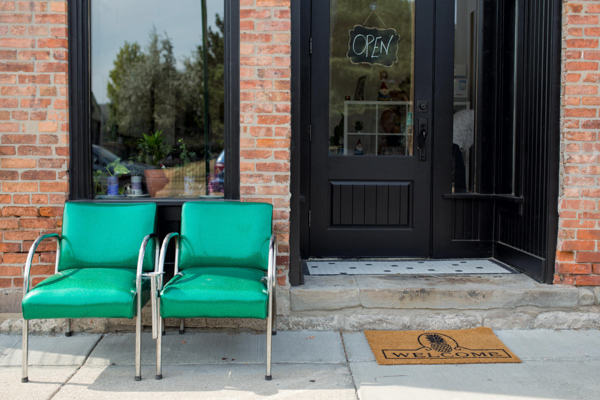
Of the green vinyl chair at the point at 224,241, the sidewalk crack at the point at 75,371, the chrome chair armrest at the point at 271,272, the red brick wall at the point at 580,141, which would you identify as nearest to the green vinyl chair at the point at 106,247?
the green vinyl chair at the point at 224,241

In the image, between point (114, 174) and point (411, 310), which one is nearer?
point (411, 310)

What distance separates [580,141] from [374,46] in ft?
5.63

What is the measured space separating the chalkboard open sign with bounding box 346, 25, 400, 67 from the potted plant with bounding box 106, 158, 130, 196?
196cm

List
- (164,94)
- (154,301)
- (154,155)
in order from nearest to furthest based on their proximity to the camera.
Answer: (154,301) < (154,155) < (164,94)

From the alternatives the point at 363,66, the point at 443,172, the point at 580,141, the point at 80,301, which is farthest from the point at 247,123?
the point at 580,141

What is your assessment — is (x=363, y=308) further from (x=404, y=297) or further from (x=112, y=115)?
(x=112, y=115)

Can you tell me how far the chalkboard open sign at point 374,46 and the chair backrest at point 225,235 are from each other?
171 centimetres

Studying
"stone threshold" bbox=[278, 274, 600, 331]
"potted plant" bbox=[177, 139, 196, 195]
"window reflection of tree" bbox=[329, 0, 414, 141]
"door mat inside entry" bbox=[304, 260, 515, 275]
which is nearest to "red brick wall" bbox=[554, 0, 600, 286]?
"stone threshold" bbox=[278, 274, 600, 331]

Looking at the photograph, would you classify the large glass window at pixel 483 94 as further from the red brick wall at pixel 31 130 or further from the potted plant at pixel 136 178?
the red brick wall at pixel 31 130

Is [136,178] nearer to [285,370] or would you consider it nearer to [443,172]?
[285,370]

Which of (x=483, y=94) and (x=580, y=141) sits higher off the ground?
(x=483, y=94)

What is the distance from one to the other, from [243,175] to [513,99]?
2.21m

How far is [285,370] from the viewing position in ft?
9.43

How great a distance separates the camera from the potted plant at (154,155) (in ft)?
12.4
